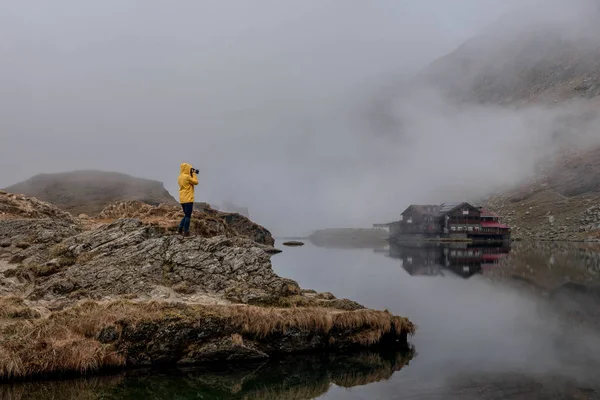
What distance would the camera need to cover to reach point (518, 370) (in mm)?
21016

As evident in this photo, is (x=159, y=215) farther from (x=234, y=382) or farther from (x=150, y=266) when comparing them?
(x=234, y=382)

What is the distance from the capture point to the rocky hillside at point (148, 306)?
19.6m

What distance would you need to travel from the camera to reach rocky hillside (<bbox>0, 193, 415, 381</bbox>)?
64.3ft

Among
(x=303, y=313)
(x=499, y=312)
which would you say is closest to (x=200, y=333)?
(x=303, y=313)

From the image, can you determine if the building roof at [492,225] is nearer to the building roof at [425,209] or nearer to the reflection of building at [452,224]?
the reflection of building at [452,224]

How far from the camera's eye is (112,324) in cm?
2017

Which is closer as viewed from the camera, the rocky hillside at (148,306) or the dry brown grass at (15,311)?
the rocky hillside at (148,306)

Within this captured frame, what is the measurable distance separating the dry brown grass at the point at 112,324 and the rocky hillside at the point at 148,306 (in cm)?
5

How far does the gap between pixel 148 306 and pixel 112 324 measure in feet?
7.12

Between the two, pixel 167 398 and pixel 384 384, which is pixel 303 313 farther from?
pixel 167 398

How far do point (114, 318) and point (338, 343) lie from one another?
41.3 feet

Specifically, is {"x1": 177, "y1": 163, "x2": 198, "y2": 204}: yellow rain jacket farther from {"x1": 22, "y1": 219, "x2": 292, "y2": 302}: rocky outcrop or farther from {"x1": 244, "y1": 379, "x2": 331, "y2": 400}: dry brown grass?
{"x1": 244, "y1": 379, "x2": 331, "y2": 400}: dry brown grass


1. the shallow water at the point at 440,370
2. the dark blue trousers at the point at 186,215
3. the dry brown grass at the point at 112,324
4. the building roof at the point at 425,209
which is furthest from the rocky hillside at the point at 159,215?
the building roof at the point at 425,209

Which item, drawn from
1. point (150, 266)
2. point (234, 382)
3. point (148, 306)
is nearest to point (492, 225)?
point (150, 266)
